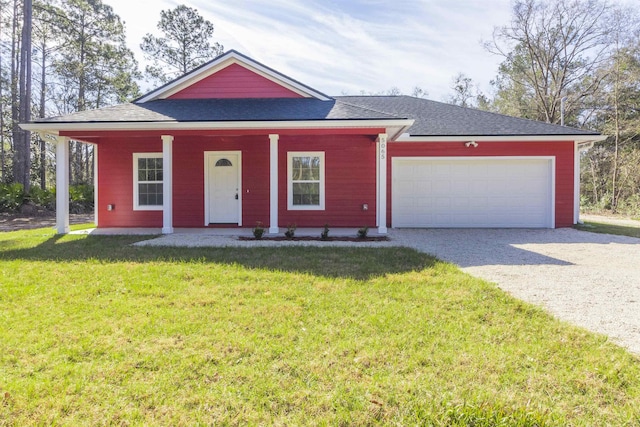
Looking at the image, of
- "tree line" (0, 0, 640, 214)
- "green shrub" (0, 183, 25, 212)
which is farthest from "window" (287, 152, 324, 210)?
"tree line" (0, 0, 640, 214)

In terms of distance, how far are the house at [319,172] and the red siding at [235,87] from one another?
3 centimetres

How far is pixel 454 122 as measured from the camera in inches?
471

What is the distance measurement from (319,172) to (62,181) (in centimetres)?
670

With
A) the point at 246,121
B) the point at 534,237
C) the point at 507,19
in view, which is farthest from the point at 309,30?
the point at 507,19

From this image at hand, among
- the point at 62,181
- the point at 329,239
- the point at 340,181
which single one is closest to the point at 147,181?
the point at 62,181

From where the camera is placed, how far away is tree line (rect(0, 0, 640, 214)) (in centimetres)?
1992

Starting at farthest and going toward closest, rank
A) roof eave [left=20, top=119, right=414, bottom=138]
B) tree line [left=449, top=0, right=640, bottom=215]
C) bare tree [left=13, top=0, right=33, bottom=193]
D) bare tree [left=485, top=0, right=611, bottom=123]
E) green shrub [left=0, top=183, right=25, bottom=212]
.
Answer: bare tree [left=485, top=0, right=611, bottom=123], tree line [left=449, top=0, right=640, bottom=215], bare tree [left=13, top=0, right=33, bottom=193], green shrub [left=0, top=183, right=25, bottom=212], roof eave [left=20, top=119, right=414, bottom=138]

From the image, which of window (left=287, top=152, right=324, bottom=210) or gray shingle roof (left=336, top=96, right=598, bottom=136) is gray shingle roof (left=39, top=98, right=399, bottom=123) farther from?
gray shingle roof (left=336, top=96, right=598, bottom=136)

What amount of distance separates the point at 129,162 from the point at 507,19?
984 inches

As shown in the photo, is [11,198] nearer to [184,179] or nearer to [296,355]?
[184,179]

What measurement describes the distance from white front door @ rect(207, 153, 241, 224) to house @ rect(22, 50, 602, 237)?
0.10 feet

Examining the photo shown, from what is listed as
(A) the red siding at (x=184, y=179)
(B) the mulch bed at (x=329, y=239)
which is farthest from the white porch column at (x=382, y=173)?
(A) the red siding at (x=184, y=179)

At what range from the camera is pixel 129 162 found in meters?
11.0

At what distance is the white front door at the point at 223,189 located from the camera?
1108 cm
